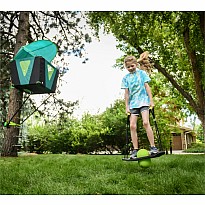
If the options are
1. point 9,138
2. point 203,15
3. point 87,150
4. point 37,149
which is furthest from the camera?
point 37,149

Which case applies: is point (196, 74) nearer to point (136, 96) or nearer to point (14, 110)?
point (136, 96)

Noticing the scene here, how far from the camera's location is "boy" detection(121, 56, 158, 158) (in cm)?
177

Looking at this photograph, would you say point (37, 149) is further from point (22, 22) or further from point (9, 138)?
point (22, 22)

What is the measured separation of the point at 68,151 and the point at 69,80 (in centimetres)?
92

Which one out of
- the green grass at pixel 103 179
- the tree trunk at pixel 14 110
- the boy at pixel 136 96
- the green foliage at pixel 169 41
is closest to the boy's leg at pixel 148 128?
the boy at pixel 136 96

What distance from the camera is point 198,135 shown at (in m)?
3.50

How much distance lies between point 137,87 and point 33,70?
0.67 meters

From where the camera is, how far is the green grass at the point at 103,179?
1422 millimetres

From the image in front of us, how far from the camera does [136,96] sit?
6.01 feet

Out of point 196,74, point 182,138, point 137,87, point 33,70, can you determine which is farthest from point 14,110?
point 196,74

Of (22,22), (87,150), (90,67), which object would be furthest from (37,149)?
(22,22)

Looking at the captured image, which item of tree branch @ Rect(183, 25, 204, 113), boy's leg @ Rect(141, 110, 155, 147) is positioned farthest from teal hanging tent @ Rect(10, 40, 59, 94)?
tree branch @ Rect(183, 25, 204, 113)

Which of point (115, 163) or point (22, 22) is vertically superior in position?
point (22, 22)

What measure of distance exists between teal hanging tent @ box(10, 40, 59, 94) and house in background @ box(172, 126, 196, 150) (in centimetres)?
207
